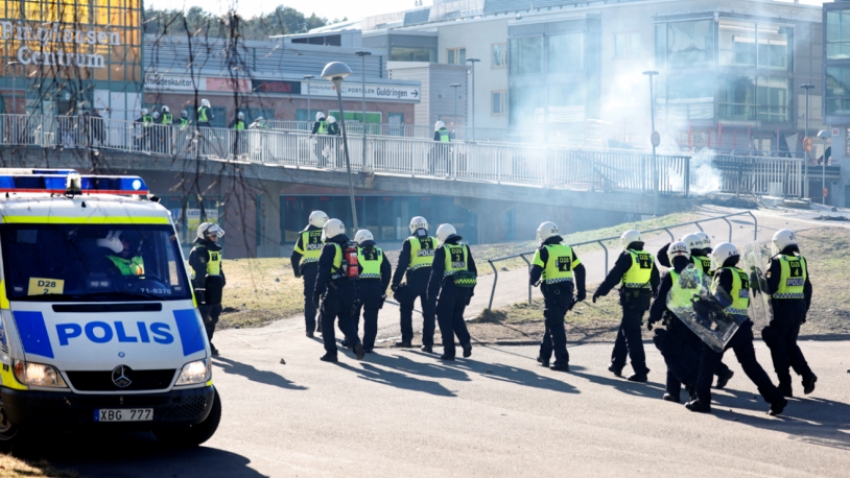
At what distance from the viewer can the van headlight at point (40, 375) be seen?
7957 mm

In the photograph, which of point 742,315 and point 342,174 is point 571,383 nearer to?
point 742,315

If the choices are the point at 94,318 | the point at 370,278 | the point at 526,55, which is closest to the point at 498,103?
the point at 526,55

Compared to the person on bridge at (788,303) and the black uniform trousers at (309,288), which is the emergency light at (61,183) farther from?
the black uniform trousers at (309,288)

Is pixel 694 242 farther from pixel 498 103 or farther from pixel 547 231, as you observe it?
pixel 498 103

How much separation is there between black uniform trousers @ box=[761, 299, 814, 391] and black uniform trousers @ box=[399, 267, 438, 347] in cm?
492

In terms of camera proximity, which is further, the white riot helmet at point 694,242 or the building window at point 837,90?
the building window at point 837,90

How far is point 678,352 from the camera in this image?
38.3ft

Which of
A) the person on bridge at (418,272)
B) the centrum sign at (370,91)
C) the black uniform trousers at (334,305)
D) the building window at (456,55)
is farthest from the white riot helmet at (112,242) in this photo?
the building window at (456,55)

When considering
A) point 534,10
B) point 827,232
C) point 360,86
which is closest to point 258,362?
point 827,232

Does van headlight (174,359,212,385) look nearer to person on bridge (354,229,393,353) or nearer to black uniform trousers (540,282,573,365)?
black uniform trousers (540,282,573,365)

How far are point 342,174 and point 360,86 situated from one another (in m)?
17.3

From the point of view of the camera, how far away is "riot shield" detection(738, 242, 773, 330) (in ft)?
40.1

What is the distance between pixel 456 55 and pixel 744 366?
6162cm

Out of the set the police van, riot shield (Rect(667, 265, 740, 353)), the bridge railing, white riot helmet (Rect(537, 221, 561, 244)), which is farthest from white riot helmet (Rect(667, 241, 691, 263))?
the bridge railing
